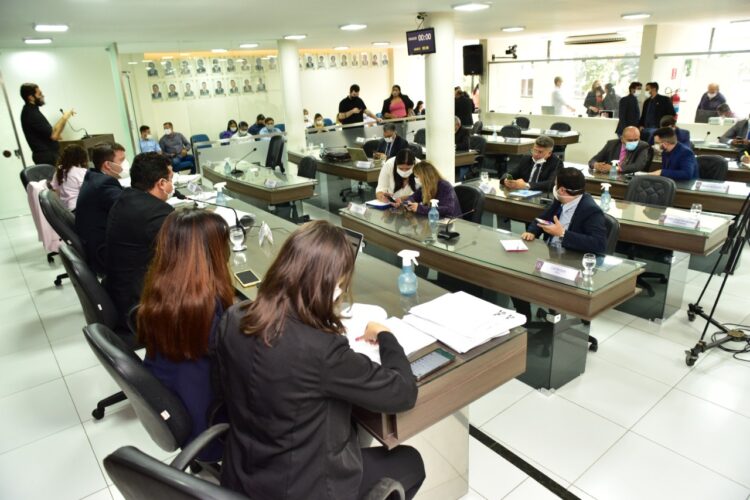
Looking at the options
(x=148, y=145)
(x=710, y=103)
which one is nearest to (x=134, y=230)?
(x=148, y=145)

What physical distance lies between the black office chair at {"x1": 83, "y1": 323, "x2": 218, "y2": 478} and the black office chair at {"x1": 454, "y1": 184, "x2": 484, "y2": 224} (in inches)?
110

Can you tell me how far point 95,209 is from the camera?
3.37 metres

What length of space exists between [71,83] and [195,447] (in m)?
8.70

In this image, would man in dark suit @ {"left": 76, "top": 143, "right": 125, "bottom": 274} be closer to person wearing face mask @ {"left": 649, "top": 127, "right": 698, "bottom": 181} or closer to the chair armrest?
the chair armrest

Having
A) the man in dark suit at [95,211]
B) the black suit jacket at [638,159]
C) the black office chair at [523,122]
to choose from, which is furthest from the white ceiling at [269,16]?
the black office chair at [523,122]

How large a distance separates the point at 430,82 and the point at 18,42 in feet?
18.3

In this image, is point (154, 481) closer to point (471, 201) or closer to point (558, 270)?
point (558, 270)

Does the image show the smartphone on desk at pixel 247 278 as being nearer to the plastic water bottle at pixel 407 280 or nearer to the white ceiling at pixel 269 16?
the plastic water bottle at pixel 407 280

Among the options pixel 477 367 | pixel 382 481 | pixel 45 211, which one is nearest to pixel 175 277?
pixel 382 481

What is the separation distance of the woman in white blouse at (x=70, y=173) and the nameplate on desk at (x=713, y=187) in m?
5.70

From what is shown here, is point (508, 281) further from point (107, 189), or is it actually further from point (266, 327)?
point (107, 189)

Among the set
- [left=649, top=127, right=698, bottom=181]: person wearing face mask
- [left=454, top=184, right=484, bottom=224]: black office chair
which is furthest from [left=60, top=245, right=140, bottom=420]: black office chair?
[left=649, top=127, right=698, bottom=181]: person wearing face mask

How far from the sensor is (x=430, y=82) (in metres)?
6.07

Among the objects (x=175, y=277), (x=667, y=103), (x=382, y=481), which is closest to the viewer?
(x=382, y=481)
